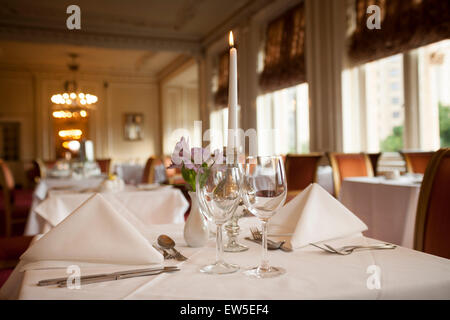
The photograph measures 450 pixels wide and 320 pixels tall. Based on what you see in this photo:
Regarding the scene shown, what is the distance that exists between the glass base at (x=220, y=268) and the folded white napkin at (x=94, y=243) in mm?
104

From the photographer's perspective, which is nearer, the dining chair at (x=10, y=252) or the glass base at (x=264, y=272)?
the glass base at (x=264, y=272)

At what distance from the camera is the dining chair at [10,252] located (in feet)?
5.55

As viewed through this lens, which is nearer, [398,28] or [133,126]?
[398,28]

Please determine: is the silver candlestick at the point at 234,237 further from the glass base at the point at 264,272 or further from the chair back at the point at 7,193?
the chair back at the point at 7,193

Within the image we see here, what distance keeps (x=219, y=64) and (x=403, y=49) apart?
17.8 ft

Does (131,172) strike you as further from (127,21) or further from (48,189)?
(48,189)

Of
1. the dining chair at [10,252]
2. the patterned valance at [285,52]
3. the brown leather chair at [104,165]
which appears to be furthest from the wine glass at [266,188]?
the brown leather chair at [104,165]

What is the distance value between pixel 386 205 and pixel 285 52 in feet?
15.2

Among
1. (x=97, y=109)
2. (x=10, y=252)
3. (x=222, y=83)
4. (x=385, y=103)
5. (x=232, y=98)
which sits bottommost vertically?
(x=10, y=252)

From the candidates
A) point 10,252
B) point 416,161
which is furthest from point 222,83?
point 10,252

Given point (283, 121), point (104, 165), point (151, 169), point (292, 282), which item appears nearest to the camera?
point (292, 282)

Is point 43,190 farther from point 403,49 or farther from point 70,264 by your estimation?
point 403,49

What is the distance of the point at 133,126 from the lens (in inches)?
509

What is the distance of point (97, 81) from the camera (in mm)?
12414
